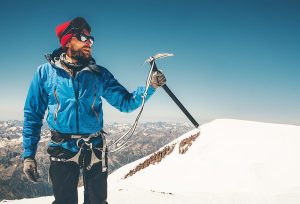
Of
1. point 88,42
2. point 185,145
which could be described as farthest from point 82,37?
point 185,145

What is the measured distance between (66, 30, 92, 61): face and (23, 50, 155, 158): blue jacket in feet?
0.70

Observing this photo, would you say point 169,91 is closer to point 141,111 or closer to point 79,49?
point 141,111

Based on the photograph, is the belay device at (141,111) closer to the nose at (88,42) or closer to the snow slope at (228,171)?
the nose at (88,42)

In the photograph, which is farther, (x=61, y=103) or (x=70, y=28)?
(x=70, y=28)

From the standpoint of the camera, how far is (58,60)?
17.2 ft

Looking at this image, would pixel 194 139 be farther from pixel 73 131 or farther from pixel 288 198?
Answer: pixel 73 131

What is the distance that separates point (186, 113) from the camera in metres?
6.42

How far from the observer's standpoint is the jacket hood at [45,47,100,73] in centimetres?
518

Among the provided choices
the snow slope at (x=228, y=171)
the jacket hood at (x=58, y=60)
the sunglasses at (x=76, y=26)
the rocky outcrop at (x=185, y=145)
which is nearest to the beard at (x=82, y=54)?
the jacket hood at (x=58, y=60)

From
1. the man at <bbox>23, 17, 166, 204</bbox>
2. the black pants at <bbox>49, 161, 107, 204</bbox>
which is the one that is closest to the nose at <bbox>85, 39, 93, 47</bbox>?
the man at <bbox>23, 17, 166, 204</bbox>

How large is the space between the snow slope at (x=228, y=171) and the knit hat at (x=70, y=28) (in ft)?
26.8

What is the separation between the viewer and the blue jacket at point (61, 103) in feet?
16.5

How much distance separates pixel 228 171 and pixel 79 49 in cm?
1364

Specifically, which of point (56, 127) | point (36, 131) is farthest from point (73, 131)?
point (36, 131)
